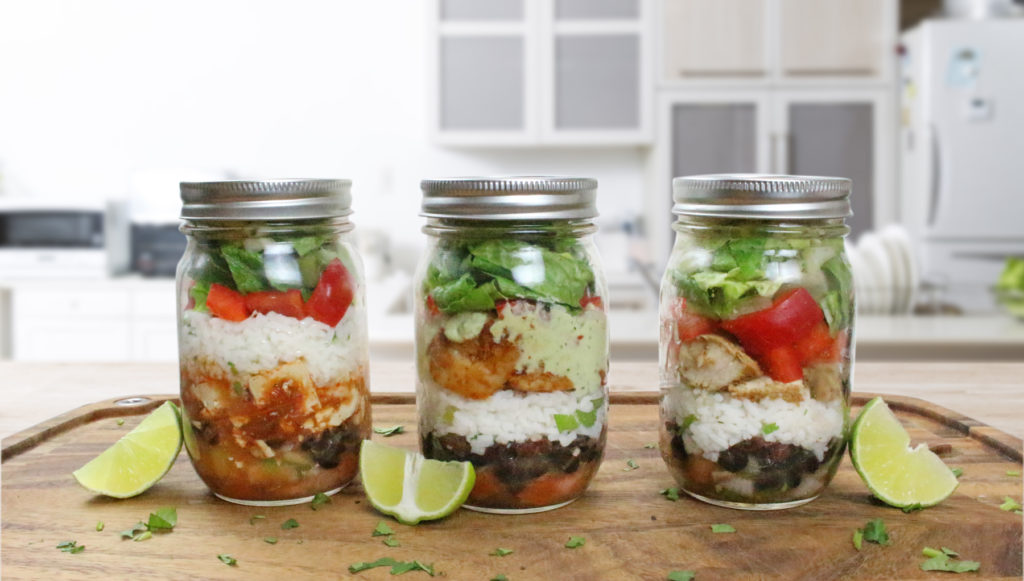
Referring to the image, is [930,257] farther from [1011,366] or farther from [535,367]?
[535,367]

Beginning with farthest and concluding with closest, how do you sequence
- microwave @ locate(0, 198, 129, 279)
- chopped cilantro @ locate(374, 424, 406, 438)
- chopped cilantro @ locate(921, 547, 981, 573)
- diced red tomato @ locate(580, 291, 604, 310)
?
microwave @ locate(0, 198, 129, 279)
chopped cilantro @ locate(374, 424, 406, 438)
diced red tomato @ locate(580, 291, 604, 310)
chopped cilantro @ locate(921, 547, 981, 573)

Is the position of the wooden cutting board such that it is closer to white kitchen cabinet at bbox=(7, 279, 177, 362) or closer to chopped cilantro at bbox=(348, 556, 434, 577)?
chopped cilantro at bbox=(348, 556, 434, 577)

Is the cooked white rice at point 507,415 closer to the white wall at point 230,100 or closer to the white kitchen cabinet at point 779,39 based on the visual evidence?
the white kitchen cabinet at point 779,39

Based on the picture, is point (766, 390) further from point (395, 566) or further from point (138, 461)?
point (138, 461)

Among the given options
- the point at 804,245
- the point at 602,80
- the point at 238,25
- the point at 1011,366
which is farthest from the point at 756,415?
the point at 238,25

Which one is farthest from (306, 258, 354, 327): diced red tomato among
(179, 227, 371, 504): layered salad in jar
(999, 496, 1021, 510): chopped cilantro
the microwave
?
the microwave

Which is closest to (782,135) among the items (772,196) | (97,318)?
(97,318)

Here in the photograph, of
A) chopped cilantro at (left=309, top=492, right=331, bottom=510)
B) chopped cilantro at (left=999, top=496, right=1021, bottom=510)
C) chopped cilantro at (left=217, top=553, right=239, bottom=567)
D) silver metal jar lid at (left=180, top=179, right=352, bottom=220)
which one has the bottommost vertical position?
chopped cilantro at (left=217, top=553, right=239, bottom=567)
